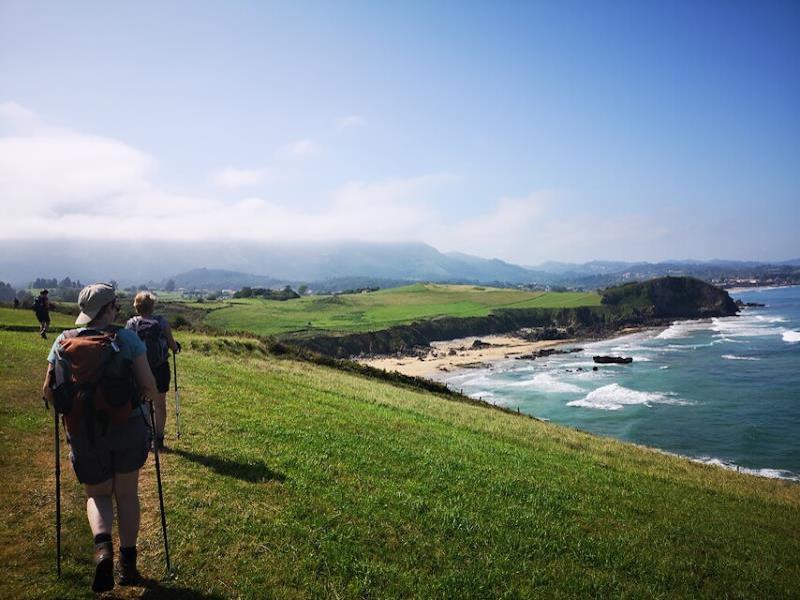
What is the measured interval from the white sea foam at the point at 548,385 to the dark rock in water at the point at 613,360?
15.5 metres

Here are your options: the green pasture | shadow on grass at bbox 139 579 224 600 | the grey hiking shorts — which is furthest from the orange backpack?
the green pasture

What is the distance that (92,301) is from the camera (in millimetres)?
6617

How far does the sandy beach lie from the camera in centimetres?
8812

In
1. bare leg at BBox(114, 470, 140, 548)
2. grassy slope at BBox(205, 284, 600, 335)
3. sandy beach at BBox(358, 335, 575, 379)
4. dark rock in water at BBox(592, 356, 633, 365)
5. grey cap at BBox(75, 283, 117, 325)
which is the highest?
grey cap at BBox(75, 283, 117, 325)

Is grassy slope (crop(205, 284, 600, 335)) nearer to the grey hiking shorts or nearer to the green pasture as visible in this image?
the green pasture

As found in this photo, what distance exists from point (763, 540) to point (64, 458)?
1742cm

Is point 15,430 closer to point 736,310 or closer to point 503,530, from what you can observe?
point 503,530

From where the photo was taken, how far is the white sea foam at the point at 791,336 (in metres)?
88.3

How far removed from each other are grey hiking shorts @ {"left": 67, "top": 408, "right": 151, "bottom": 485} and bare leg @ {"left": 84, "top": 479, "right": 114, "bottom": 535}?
11 cm

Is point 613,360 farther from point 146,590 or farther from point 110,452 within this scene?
point 110,452

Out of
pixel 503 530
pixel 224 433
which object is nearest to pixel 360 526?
pixel 503 530

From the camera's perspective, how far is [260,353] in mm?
37906

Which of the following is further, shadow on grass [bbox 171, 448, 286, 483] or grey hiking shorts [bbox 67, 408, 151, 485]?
shadow on grass [bbox 171, 448, 286, 483]

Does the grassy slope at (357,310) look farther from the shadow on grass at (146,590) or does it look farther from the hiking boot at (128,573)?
the hiking boot at (128,573)
